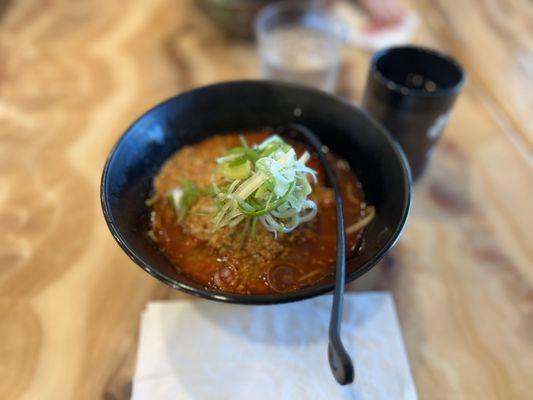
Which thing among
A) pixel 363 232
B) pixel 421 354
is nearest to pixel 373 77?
pixel 363 232

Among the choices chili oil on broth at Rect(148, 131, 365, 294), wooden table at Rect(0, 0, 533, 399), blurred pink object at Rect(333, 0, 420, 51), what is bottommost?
wooden table at Rect(0, 0, 533, 399)

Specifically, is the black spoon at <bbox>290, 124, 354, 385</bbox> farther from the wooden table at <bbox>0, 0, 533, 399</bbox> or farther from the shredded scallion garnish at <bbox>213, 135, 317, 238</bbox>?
the wooden table at <bbox>0, 0, 533, 399</bbox>

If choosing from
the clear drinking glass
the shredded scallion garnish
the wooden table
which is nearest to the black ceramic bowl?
the shredded scallion garnish

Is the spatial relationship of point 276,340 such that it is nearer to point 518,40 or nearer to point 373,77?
point 373,77

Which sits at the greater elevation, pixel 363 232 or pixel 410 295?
pixel 363 232

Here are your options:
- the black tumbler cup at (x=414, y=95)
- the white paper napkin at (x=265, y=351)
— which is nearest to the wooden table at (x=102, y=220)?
the white paper napkin at (x=265, y=351)

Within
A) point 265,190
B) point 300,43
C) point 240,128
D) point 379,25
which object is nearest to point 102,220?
point 240,128

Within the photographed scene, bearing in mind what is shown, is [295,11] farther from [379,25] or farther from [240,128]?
[240,128]
